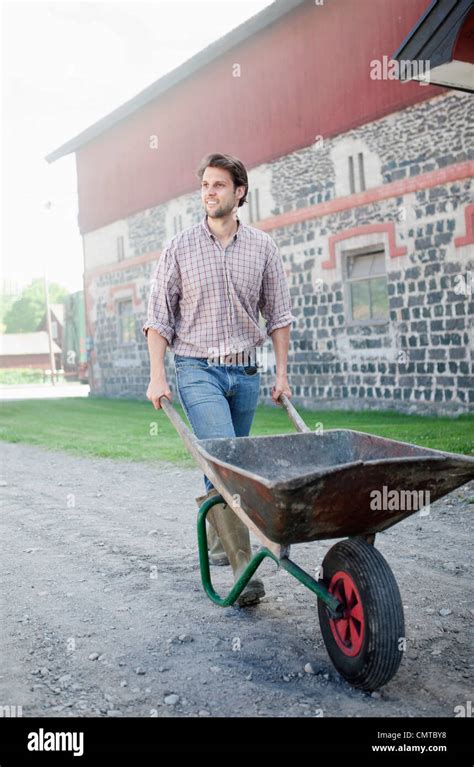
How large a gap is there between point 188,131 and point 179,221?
1896mm

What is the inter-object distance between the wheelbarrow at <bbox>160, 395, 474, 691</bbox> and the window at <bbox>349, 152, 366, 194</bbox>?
9518 millimetres

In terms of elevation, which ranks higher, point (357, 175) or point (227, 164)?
point (357, 175)

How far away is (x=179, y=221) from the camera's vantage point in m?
17.2

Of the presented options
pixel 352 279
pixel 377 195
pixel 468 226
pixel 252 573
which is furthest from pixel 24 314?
pixel 252 573

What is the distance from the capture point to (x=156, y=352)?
3.90 metres

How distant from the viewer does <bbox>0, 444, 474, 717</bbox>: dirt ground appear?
2826 millimetres

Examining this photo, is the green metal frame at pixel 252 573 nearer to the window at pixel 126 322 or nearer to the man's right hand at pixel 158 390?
the man's right hand at pixel 158 390

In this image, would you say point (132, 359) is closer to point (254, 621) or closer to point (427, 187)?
point (427, 187)

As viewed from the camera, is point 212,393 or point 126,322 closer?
point 212,393

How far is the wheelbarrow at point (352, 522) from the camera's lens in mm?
2668

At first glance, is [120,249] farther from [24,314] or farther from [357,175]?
[24,314]

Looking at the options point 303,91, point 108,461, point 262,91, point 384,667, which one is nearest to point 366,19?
point 303,91

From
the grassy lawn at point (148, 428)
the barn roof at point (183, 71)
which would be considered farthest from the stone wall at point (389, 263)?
the barn roof at point (183, 71)

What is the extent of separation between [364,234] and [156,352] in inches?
344
